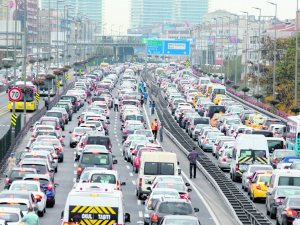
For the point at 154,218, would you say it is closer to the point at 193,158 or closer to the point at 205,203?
the point at 205,203

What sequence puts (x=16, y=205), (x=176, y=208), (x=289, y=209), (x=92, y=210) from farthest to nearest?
(x=289, y=209), (x=16, y=205), (x=176, y=208), (x=92, y=210)

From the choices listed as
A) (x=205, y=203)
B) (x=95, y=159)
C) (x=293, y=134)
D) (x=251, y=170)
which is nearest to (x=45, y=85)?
(x=293, y=134)

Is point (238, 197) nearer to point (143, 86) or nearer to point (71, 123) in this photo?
point (71, 123)

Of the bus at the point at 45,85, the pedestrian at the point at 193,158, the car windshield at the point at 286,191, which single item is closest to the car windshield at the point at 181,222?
the car windshield at the point at 286,191

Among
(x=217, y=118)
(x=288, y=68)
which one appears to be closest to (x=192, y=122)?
(x=217, y=118)

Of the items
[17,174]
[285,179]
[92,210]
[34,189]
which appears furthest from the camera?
[17,174]

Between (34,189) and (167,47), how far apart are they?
13790cm

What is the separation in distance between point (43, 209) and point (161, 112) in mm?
59791

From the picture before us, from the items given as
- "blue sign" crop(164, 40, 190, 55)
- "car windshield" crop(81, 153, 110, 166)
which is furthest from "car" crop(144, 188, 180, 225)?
"blue sign" crop(164, 40, 190, 55)

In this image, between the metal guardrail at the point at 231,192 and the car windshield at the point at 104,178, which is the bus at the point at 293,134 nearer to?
the metal guardrail at the point at 231,192

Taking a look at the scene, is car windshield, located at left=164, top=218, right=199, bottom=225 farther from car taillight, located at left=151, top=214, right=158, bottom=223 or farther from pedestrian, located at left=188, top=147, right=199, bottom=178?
pedestrian, located at left=188, top=147, right=199, bottom=178

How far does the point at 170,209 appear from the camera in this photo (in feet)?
113

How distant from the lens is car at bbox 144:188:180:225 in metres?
36.2

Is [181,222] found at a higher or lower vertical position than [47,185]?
higher
